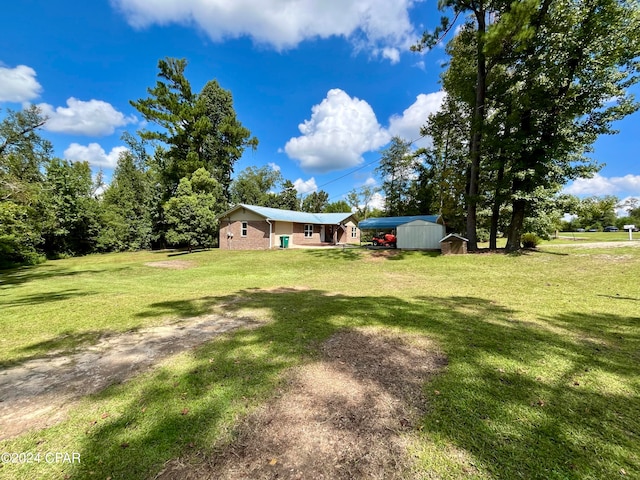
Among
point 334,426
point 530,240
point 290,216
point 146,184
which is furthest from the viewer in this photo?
point 146,184

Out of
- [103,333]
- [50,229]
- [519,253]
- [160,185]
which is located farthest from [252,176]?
[103,333]

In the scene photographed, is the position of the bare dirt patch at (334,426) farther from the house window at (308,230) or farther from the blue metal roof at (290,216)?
the house window at (308,230)

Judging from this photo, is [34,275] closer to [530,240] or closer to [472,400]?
[472,400]

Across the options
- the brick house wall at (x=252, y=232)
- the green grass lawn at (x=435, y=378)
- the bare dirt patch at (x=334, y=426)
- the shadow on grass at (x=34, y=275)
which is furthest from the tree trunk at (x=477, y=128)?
the shadow on grass at (x=34, y=275)

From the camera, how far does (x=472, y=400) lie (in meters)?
2.72

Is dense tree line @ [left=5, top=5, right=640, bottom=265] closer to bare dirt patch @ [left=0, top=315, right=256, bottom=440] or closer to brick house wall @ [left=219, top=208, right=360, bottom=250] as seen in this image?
brick house wall @ [left=219, top=208, right=360, bottom=250]

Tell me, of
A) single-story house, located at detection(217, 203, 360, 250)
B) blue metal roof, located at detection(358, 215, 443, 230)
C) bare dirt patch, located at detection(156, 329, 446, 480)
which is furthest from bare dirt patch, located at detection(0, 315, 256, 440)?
blue metal roof, located at detection(358, 215, 443, 230)

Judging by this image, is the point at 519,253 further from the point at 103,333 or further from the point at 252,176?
Result: the point at 252,176

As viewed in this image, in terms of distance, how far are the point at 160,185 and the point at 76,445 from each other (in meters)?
34.2

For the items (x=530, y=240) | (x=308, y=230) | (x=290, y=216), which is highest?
(x=290, y=216)

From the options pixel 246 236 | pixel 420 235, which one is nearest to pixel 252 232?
pixel 246 236

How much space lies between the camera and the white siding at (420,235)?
61.3 feet

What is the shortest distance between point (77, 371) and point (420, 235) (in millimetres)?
18987

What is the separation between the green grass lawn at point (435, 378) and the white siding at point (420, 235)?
9887 millimetres
